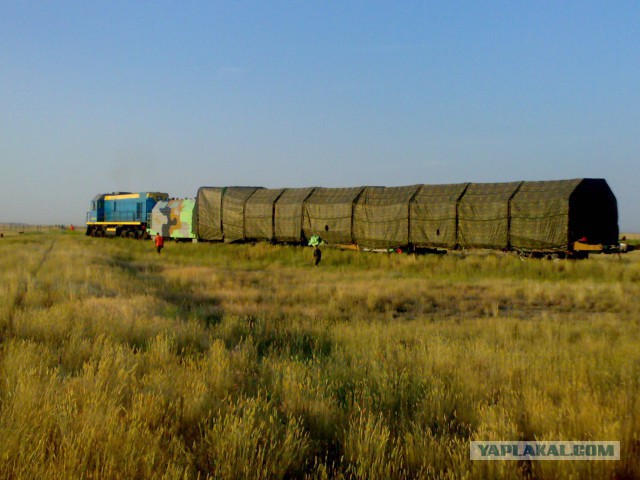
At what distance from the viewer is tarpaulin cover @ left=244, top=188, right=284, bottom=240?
25469mm

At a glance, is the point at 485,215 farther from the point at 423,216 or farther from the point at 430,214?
the point at 423,216

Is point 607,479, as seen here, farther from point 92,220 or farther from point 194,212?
point 92,220

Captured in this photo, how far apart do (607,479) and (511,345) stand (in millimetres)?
3913

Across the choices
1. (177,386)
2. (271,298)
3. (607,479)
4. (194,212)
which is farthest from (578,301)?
(194,212)

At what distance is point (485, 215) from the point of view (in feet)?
62.8

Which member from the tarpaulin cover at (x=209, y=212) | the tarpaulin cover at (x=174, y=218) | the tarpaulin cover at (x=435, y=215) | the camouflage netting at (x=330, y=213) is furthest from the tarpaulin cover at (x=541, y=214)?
the tarpaulin cover at (x=174, y=218)

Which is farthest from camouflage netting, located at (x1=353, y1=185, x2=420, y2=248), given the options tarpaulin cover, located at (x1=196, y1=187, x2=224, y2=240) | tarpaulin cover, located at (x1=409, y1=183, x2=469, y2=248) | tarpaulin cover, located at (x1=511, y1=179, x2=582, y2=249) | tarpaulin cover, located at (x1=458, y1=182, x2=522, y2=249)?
tarpaulin cover, located at (x1=196, y1=187, x2=224, y2=240)

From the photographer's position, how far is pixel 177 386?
4.66 metres

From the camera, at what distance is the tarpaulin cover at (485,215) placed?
18766 millimetres

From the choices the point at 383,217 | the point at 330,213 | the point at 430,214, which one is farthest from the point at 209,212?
the point at 430,214

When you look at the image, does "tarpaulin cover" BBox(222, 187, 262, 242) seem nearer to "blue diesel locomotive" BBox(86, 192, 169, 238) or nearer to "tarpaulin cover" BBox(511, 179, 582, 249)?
"blue diesel locomotive" BBox(86, 192, 169, 238)

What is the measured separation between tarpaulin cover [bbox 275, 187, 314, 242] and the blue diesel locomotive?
614 inches

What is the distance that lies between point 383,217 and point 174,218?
15.9 meters

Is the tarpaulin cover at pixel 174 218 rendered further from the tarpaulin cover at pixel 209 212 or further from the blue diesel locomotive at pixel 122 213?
the blue diesel locomotive at pixel 122 213
